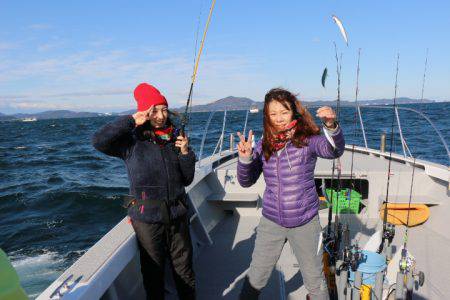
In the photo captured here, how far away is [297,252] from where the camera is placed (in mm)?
2371

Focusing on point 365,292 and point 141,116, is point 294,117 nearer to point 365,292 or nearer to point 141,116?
point 141,116

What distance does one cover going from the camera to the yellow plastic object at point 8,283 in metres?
1.07

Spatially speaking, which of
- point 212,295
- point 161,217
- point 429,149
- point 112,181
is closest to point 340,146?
point 161,217

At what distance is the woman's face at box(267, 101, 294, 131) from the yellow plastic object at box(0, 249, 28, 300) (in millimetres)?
1665

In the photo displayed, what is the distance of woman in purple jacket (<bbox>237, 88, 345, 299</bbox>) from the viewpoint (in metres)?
2.30

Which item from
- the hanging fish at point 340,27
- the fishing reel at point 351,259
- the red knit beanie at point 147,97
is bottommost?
the fishing reel at point 351,259

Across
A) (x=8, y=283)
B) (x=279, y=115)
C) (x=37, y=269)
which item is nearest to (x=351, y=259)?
(x=279, y=115)

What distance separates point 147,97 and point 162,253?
41.1 inches

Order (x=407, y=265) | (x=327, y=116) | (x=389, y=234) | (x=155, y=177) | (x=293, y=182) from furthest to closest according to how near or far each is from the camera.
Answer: (x=389, y=234)
(x=407, y=265)
(x=155, y=177)
(x=293, y=182)
(x=327, y=116)

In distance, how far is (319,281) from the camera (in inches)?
92.1

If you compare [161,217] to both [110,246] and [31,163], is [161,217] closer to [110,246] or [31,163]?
[110,246]

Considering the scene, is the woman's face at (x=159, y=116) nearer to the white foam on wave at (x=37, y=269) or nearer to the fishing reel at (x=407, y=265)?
the fishing reel at (x=407, y=265)

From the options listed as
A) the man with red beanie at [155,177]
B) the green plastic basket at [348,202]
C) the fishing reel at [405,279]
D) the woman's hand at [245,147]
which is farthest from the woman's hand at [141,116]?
the green plastic basket at [348,202]

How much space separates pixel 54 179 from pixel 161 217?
11328 mm
